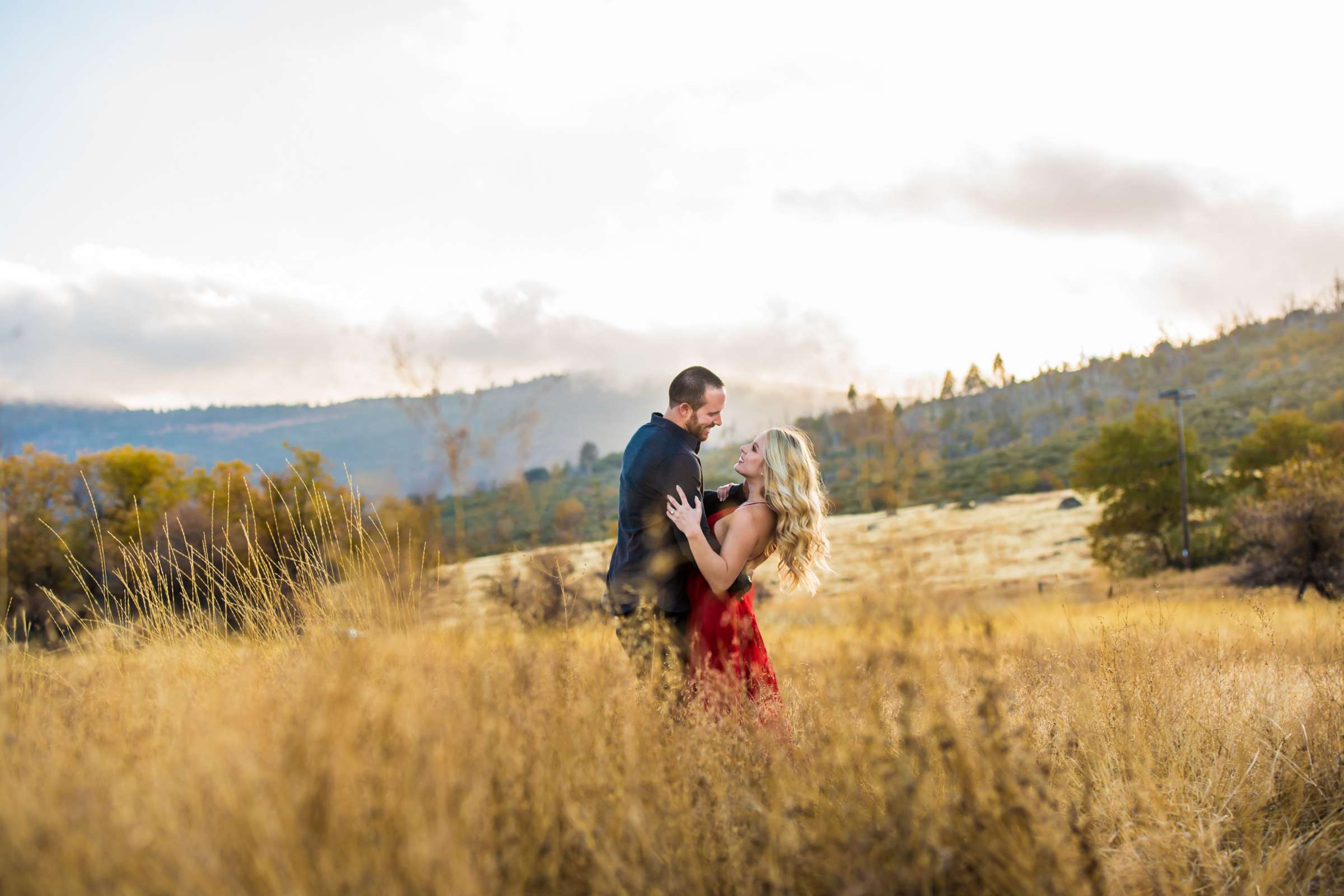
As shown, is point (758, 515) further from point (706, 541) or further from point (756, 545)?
point (706, 541)

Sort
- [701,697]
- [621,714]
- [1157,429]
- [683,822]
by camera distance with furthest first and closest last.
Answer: [1157,429]
[701,697]
[621,714]
[683,822]

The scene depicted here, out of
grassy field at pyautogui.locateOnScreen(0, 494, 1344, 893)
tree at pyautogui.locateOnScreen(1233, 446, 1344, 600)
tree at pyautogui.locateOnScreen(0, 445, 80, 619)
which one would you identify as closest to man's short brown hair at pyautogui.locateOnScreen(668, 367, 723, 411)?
grassy field at pyautogui.locateOnScreen(0, 494, 1344, 893)

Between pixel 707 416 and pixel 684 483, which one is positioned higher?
pixel 707 416

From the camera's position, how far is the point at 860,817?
285cm

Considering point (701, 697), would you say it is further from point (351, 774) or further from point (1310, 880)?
point (1310, 880)

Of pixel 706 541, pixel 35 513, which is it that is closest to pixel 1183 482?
pixel 706 541

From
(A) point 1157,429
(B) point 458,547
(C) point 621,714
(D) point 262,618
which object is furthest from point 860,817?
(A) point 1157,429

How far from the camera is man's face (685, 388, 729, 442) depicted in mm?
5516

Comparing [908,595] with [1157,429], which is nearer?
[908,595]

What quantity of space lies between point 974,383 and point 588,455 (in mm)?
87951

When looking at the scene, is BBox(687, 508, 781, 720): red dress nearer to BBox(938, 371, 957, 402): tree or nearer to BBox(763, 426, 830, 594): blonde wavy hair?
BBox(763, 426, 830, 594): blonde wavy hair

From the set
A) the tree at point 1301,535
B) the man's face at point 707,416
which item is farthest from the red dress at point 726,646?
the tree at point 1301,535

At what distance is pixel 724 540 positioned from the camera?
494 cm

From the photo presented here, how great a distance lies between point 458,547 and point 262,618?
57.2 inches
